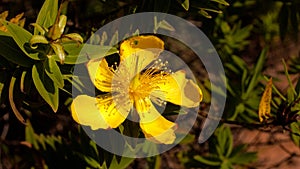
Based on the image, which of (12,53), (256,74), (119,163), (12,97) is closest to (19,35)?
(12,53)

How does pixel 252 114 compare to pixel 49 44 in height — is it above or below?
below

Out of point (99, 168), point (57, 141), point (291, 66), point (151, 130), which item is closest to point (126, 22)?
point (151, 130)

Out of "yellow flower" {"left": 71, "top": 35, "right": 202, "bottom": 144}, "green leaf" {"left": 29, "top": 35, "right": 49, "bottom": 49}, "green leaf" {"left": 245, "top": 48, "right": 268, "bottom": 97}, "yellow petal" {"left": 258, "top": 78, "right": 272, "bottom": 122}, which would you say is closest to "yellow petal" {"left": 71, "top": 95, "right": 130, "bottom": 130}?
"yellow flower" {"left": 71, "top": 35, "right": 202, "bottom": 144}

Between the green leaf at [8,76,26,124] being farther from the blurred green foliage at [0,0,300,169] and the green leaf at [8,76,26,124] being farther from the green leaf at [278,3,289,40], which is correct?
the green leaf at [278,3,289,40]

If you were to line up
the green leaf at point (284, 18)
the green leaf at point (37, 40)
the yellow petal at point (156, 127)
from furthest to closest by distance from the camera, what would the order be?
1. the green leaf at point (284, 18)
2. the yellow petal at point (156, 127)
3. the green leaf at point (37, 40)

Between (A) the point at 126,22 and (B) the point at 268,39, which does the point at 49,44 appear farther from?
(B) the point at 268,39

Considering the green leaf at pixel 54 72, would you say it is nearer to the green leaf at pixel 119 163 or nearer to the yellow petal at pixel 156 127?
the yellow petal at pixel 156 127

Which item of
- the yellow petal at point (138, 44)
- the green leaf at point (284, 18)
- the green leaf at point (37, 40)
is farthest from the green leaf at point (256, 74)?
the green leaf at point (37, 40)
